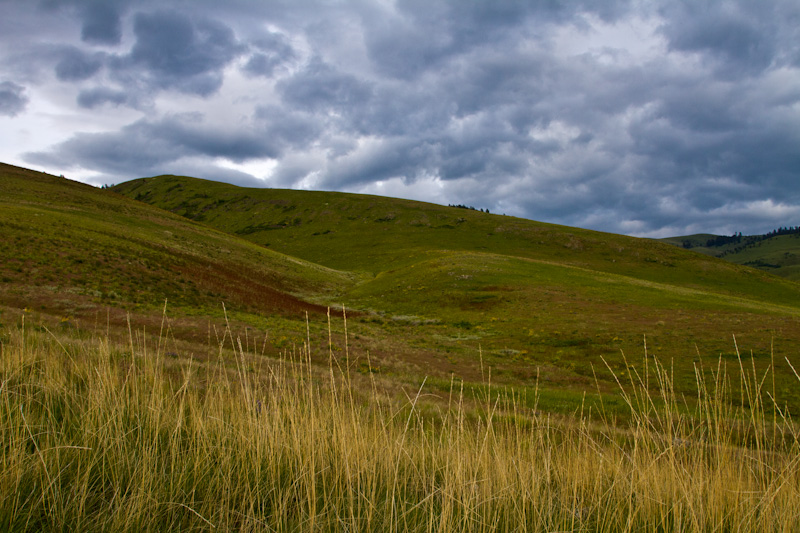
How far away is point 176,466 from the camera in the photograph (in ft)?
12.0

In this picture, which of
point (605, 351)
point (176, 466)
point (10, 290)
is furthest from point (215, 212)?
point (176, 466)

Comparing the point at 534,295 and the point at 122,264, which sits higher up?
the point at 122,264

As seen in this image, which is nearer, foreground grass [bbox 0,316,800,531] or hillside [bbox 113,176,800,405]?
foreground grass [bbox 0,316,800,531]

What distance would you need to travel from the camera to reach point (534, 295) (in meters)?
36.3

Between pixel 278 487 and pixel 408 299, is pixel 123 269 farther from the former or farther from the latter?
pixel 278 487

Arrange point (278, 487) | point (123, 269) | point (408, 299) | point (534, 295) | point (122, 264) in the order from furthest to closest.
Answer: point (408, 299) → point (534, 295) → point (122, 264) → point (123, 269) → point (278, 487)

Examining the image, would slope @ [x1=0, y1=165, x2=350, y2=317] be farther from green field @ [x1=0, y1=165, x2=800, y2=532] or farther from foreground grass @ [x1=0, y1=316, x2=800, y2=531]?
foreground grass @ [x1=0, y1=316, x2=800, y2=531]

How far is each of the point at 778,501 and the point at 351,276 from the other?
6000 centimetres

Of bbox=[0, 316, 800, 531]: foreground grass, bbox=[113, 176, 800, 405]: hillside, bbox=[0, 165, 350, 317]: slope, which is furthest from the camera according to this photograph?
bbox=[0, 165, 350, 317]: slope

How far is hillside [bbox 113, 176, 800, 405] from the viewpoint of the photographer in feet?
66.7

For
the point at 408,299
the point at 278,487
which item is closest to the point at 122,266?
the point at 408,299

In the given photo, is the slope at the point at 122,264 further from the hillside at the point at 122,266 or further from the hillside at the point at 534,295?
the hillside at the point at 534,295

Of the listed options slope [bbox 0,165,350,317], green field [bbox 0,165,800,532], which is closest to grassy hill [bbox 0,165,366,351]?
slope [bbox 0,165,350,317]

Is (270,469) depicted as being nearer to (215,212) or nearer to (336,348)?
(336,348)
